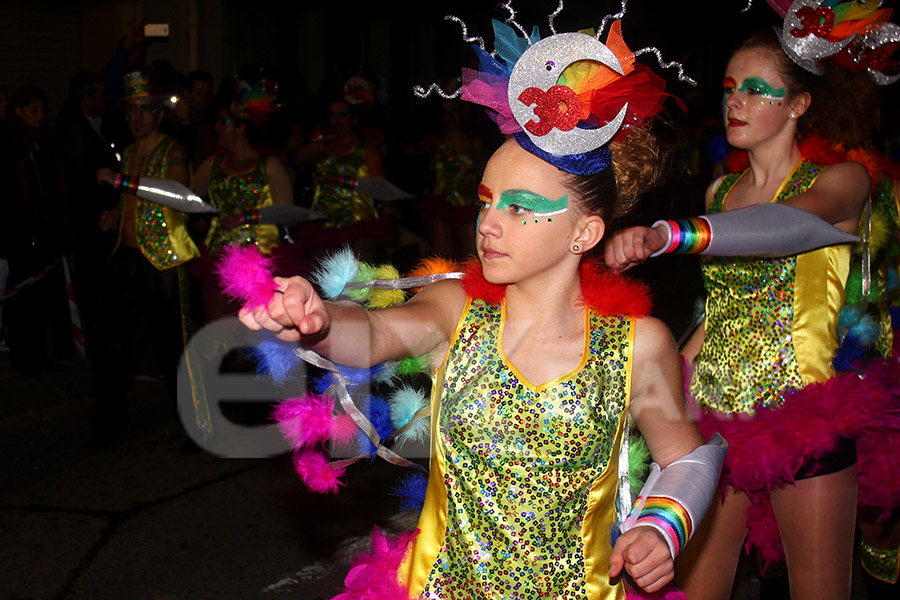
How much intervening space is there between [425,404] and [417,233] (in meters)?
9.06

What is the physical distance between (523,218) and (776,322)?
1.39 m

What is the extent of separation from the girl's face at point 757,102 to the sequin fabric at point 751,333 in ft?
0.55

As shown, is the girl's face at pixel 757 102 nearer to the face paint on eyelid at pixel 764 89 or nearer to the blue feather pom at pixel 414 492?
the face paint on eyelid at pixel 764 89

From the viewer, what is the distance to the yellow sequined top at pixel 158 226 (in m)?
5.57

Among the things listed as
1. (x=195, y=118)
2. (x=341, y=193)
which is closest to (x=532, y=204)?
(x=341, y=193)

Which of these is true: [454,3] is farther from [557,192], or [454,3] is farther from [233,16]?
[557,192]

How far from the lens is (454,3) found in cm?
1650

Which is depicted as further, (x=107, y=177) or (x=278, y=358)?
(x=107, y=177)

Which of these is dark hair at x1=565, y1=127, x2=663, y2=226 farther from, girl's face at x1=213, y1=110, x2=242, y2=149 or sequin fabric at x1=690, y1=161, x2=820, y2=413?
girl's face at x1=213, y1=110, x2=242, y2=149

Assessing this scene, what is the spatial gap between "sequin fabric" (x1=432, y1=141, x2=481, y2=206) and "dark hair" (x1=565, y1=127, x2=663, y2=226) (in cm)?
732

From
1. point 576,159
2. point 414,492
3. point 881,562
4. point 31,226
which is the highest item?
point 576,159

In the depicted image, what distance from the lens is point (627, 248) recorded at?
236cm

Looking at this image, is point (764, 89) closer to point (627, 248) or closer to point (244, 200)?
point (627, 248)

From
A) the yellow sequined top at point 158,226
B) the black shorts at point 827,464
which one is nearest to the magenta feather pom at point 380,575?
the black shorts at point 827,464
